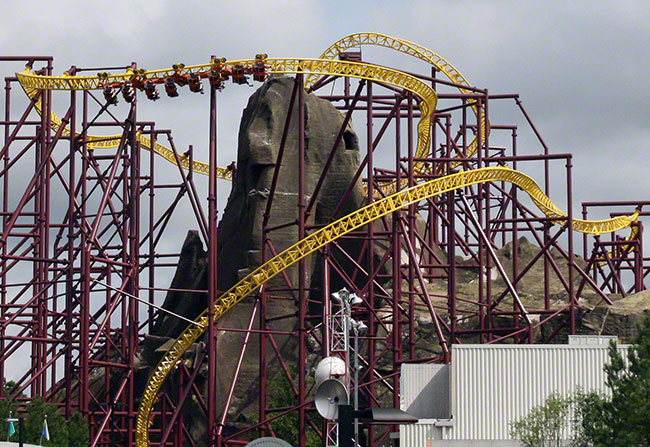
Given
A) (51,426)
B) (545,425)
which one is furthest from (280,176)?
(545,425)

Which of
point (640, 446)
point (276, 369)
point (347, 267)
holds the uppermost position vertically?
point (347, 267)

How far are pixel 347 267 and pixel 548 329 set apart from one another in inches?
324

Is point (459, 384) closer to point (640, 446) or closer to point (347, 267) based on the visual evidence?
point (640, 446)

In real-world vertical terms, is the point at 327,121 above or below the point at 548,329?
above

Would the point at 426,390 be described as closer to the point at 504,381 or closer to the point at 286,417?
the point at 504,381

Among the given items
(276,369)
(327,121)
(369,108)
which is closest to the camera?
(369,108)

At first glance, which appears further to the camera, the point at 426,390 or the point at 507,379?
the point at 426,390

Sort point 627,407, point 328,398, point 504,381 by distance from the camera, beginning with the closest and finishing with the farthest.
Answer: point 328,398 → point 627,407 → point 504,381

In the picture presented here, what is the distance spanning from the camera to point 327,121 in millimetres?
64625

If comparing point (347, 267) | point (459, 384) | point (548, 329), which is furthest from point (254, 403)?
point (459, 384)

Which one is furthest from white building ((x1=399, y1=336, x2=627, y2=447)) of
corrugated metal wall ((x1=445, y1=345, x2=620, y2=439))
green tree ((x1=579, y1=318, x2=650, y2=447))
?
green tree ((x1=579, y1=318, x2=650, y2=447))

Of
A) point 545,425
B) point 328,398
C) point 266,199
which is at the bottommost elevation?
point 328,398

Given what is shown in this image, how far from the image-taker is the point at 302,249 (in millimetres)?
47812

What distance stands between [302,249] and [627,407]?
15.7m
